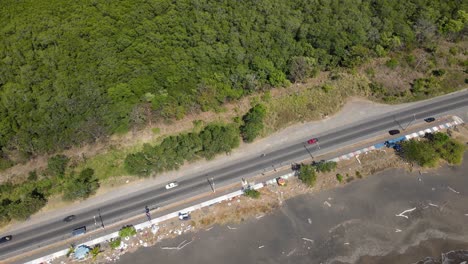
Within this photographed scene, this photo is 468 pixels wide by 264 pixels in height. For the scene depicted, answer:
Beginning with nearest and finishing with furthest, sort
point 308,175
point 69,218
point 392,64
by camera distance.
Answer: point 69,218, point 308,175, point 392,64

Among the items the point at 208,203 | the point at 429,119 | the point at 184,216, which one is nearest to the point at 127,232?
the point at 184,216

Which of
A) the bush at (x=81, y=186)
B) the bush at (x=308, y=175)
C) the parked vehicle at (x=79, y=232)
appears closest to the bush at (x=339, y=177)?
the bush at (x=308, y=175)

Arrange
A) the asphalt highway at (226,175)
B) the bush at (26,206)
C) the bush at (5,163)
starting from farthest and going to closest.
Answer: the bush at (5,163)
the bush at (26,206)
the asphalt highway at (226,175)

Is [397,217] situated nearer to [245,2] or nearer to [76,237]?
[76,237]

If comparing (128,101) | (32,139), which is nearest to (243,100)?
(128,101)

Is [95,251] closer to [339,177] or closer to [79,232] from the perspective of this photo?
[79,232]

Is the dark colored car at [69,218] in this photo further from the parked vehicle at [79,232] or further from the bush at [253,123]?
the bush at [253,123]
